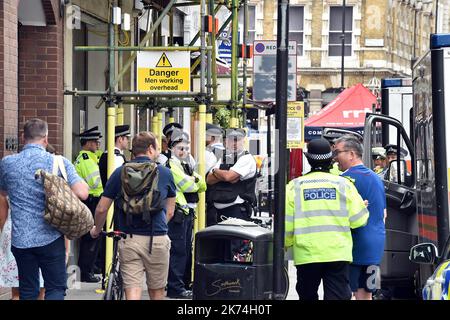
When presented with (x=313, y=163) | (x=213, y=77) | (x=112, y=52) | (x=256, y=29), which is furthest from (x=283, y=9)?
(x=256, y=29)

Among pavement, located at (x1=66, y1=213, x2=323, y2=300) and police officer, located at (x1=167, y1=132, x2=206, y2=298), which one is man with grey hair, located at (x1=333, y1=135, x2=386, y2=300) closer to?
police officer, located at (x1=167, y1=132, x2=206, y2=298)

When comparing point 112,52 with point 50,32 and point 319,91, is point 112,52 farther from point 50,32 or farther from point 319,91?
point 319,91

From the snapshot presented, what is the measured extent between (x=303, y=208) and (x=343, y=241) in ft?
1.34

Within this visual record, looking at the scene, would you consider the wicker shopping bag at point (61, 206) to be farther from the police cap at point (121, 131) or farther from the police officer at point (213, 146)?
the police officer at point (213, 146)

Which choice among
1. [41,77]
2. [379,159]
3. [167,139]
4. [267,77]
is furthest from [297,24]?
[41,77]

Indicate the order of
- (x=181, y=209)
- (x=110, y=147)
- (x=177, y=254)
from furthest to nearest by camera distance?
1. (x=177, y=254)
2. (x=181, y=209)
3. (x=110, y=147)

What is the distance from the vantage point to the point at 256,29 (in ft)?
213

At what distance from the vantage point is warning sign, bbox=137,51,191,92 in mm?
14406

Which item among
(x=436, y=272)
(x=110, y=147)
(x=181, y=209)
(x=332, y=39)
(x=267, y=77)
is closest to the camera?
(x=436, y=272)

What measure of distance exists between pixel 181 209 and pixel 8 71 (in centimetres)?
242

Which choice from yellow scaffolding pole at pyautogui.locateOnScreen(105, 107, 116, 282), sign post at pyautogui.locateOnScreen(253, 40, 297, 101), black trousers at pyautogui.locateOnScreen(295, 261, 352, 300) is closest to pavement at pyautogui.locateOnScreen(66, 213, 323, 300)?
yellow scaffolding pole at pyautogui.locateOnScreen(105, 107, 116, 282)

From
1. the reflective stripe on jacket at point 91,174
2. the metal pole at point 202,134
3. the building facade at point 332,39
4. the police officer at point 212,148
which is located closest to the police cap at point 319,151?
the metal pole at point 202,134

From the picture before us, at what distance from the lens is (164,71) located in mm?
14438

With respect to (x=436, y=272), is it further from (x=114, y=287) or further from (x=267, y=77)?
(x=267, y=77)
